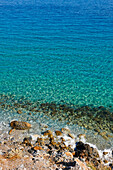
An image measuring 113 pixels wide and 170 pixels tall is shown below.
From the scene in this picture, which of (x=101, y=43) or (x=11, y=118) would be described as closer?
(x=11, y=118)

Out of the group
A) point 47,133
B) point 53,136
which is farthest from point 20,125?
point 53,136

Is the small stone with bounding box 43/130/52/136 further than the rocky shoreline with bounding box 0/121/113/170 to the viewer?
Yes

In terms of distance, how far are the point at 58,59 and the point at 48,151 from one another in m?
16.9

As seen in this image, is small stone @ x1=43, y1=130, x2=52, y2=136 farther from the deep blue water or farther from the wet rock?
the deep blue water

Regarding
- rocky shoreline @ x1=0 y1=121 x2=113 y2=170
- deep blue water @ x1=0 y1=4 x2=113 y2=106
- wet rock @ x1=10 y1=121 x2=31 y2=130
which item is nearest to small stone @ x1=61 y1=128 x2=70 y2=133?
rocky shoreline @ x1=0 y1=121 x2=113 y2=170

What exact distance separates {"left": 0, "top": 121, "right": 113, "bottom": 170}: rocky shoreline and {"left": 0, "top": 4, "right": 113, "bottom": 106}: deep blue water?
4759mm

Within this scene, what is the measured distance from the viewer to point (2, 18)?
1954 inches

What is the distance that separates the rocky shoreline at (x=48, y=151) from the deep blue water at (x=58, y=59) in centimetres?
476

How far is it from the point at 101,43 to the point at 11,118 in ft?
74.2

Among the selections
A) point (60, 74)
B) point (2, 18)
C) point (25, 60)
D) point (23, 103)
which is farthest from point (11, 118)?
point (2, 18)

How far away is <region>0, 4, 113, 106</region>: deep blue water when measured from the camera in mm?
20469

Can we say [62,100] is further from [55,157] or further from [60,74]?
[55,157]

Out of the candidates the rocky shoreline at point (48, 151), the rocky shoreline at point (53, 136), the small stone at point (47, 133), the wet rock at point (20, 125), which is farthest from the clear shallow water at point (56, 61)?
the rocky shoreline at point (48, 151)

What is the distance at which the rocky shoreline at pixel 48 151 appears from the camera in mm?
Result: 11023
